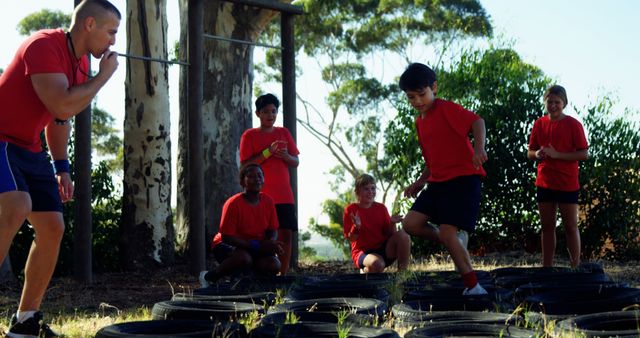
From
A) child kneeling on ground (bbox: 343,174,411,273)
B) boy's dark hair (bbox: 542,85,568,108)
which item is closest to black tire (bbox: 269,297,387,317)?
child kneeling on ground (bbox: 343,174,411,273)

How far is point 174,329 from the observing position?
4695 millimetres

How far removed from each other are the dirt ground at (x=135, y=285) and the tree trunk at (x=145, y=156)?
413 mm

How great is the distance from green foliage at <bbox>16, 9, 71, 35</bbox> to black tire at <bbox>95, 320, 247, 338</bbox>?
26.2 meters

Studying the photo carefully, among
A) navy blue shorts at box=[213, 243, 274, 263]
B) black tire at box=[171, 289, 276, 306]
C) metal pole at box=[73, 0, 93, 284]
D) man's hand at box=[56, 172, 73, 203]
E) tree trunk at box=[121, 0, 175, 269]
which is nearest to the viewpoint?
man's hand at box=[56, 172, 73, 203]

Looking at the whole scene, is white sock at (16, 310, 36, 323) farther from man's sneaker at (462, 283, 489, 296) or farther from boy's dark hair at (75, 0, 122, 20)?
man's sneaker at (462, 283, 489, 296)

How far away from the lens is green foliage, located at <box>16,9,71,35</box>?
97.3 feet

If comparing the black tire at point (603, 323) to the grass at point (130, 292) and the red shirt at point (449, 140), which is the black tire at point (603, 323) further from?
the red shirt at point (449, 140)

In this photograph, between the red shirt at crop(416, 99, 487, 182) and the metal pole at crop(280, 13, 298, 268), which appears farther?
the metal pole at crop(280, 13, 298, 268)

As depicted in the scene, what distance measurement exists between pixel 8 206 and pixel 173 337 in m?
1.09

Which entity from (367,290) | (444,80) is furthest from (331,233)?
(367,290)

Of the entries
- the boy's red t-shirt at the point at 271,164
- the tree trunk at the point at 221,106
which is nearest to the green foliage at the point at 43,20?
the tree trunk at the point at 221,106

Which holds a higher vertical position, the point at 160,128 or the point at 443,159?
the point at 160,128

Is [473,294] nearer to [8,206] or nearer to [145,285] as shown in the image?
[8,206]

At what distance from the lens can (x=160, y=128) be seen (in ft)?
40.2
